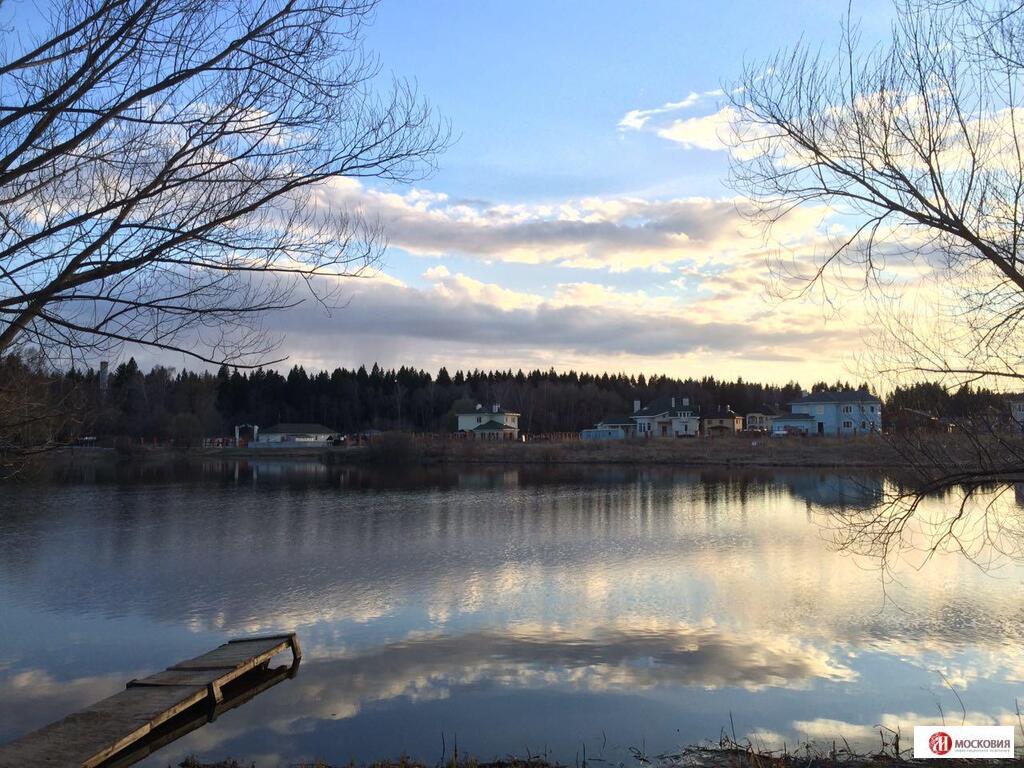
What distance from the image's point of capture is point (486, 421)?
99.2m

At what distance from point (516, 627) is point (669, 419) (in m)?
77.4

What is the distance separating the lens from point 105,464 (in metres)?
70.9

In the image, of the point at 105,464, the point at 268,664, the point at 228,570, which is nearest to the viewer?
the point at 268,664

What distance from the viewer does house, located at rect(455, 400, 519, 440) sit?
95.1 meters

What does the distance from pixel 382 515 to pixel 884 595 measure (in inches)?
760

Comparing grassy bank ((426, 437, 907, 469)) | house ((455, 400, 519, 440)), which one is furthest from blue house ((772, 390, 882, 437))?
house ((455, 400, 519, 440))

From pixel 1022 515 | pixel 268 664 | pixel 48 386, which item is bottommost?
pixel 268 664

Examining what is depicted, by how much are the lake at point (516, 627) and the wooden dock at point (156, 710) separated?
39 centimetres

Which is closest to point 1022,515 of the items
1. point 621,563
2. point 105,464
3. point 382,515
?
point 621,563

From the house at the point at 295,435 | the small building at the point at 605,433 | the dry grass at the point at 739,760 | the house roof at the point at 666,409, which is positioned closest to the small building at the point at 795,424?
the house roof at the point at 666,409

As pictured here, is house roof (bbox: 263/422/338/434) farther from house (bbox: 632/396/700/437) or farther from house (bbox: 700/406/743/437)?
house (bbox: 700/406/743/437)

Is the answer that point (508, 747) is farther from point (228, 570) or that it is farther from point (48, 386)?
point (228, 570)

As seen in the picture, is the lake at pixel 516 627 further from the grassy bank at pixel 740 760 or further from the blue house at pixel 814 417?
the blue house at pixel 814 417

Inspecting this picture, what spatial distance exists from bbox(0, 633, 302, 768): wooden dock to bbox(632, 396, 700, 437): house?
76.9 metres
